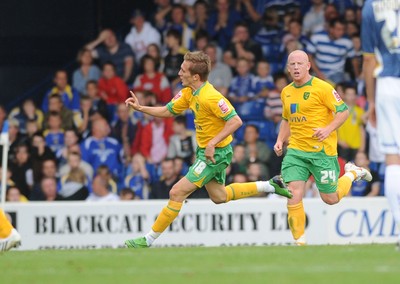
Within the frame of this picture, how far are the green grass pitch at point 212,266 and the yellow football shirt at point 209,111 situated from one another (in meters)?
1.80

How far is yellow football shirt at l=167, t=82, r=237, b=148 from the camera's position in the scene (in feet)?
42.9

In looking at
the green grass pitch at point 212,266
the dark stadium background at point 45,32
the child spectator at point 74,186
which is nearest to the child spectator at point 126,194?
the child spectator at point 74,186

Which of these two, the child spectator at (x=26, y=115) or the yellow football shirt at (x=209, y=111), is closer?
the yellow football shirt at (x=209, y=111)

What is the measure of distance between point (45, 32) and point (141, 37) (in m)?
2.30

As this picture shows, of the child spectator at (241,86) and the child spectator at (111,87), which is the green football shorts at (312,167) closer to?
the child spectator at (241,86)

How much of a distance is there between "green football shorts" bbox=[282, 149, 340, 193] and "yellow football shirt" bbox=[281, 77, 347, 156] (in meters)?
0.06

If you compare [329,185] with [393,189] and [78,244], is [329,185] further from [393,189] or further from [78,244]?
[78,244]

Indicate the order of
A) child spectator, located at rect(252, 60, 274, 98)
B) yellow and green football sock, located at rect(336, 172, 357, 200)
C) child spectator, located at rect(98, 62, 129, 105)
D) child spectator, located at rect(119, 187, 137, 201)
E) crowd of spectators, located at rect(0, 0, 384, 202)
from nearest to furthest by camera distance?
yellow and green football sock, located at rect(336, 172, 357, 200)
child spectator, located at rect(119, 187, 137, 201)
crowd of spectators, located at rect(0, 0, 384, 202)
child spectator, located at rect(252, 60, 274, 98)
child spectator, located at rect(98, 62, 129, 105)

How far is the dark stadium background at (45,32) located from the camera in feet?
→ 74.2

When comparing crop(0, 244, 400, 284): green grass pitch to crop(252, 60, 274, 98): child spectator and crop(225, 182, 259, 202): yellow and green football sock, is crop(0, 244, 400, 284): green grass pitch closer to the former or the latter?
crop(225, 182, 259, 202): yellow and green football sock

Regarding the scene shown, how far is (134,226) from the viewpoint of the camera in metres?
17.5

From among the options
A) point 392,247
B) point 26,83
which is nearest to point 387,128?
point 392,247

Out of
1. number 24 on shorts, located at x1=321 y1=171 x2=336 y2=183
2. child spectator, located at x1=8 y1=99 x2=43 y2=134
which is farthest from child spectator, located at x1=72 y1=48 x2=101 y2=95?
number 24 on shorts, located at x1=321 y1=171 x2=336 y2=183

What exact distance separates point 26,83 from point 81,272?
1325 centimetres
